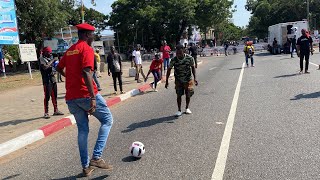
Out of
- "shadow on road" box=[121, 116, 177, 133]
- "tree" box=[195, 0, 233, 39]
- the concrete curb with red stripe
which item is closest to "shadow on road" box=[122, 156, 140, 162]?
"shadow on road" box=[121, 116, 177, 133]

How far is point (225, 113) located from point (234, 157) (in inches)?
125

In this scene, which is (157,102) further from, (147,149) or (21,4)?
(21,4)

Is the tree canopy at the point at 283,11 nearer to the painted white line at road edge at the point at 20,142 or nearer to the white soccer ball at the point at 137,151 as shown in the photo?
the painted white line at road edge at the point at 20,142

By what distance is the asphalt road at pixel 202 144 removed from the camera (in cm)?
475

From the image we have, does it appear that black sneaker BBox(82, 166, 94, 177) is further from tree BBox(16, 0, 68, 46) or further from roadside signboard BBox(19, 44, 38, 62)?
tree BBox(16, 0, 68, 46)

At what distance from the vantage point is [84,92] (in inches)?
185

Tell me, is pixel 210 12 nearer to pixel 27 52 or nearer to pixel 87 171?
pixel 27 52

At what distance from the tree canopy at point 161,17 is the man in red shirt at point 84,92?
39463mm

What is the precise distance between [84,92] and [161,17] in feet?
137

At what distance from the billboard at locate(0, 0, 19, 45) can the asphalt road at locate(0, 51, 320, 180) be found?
14.2m

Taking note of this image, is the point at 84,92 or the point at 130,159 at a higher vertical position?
the point at 84,92

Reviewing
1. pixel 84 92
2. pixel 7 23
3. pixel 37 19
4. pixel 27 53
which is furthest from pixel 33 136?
pixel 37 19

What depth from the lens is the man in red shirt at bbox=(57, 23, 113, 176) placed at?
15.0 ft

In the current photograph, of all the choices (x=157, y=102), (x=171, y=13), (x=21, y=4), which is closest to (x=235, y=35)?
(x=171, y=13)
